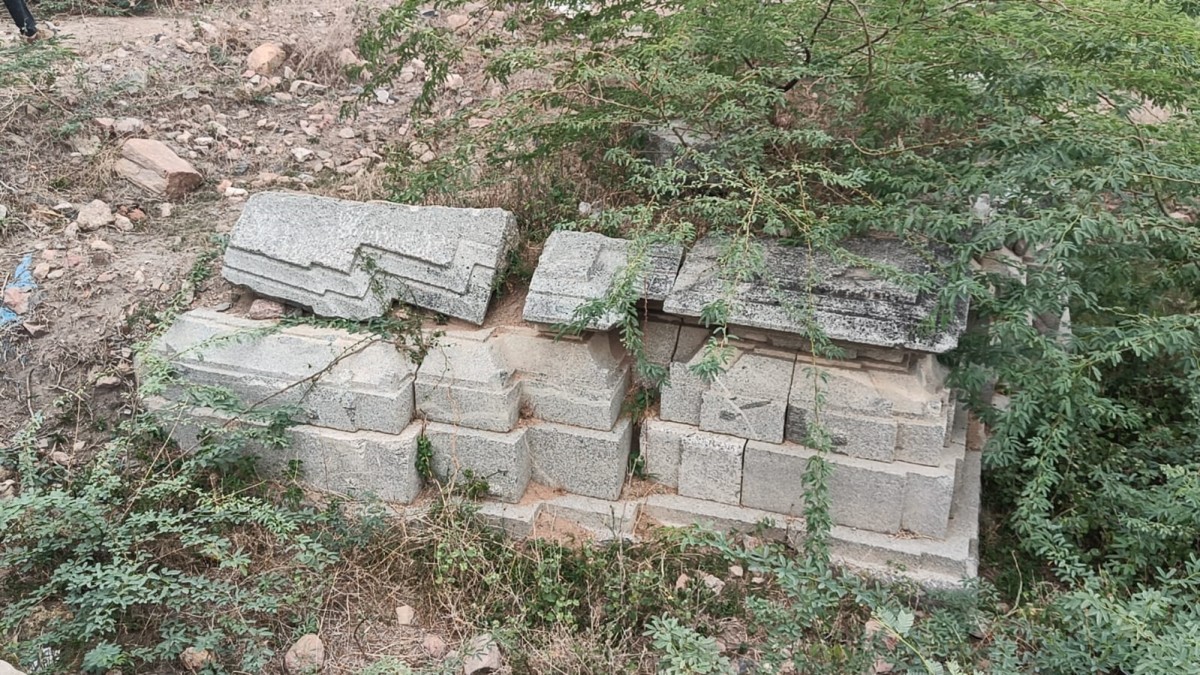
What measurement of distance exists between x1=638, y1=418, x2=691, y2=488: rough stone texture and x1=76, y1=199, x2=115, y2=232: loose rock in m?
2.63

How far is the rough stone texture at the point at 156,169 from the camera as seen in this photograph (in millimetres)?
4430

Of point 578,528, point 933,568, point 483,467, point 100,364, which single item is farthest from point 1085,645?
point 100,364

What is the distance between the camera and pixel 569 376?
124 inches

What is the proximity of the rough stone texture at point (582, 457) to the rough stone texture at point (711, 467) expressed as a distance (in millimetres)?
210

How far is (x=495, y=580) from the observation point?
281cm

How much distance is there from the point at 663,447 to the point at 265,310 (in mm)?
1491

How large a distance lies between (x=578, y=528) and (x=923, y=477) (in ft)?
3.64

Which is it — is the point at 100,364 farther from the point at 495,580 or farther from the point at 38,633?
the point at 495,580

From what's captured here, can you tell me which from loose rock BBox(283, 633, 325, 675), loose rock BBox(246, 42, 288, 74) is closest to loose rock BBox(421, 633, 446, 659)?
loose rock BBox(283, 633, 325, 675)

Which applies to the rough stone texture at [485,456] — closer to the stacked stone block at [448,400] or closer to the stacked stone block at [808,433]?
the stacked stone block at [448,400]

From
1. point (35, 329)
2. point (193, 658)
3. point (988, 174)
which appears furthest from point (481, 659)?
point (35, 329)

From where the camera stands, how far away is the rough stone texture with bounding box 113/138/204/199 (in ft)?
14.5

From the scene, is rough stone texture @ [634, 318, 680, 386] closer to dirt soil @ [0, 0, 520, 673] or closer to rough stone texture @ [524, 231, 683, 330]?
rough stone texture @ [524, 231, 683, 330]

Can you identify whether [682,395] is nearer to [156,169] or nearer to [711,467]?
[711,467]
